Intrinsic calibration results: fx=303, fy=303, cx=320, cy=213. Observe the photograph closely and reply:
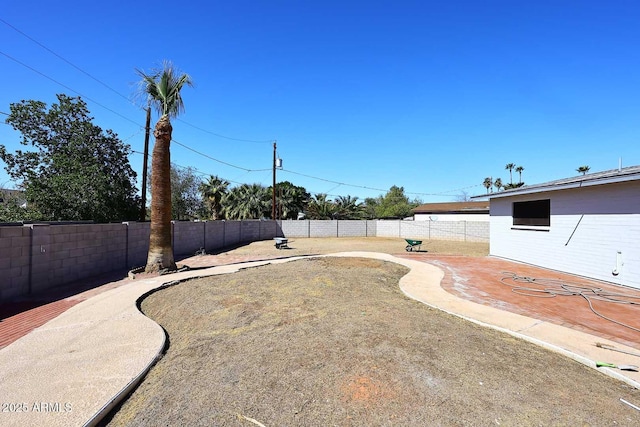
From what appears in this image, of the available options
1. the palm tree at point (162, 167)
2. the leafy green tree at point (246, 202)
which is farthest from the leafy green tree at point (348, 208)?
the palm tree at point (162, 167)

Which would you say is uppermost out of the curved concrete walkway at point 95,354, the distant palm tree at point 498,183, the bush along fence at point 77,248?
the distant palm tree at point 498,183

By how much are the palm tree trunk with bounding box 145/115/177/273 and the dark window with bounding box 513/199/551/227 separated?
14.0 meters

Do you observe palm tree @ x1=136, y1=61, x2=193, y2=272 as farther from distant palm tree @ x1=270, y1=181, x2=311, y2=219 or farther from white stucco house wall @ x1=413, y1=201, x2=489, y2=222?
white stucco house wall @ x1=413, y1=201, x2=489, y2=222

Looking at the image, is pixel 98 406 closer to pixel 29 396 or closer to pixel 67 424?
pixel 67 424

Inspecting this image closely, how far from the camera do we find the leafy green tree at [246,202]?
3328 centimetres

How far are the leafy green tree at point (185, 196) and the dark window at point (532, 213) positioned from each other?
29755mm

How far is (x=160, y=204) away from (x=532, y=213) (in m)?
14.4

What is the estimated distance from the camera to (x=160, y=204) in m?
10.6

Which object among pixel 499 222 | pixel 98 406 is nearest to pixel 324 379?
pixel 98 406

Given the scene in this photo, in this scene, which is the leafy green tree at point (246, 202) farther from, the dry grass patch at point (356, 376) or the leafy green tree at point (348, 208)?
the dry grass patch at point (356, 376)

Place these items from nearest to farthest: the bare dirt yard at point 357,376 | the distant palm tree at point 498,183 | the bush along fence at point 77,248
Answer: the bare dirt yard at point 357,376, the bush along fence at point 77,248, the distant palm tree at point 498,183

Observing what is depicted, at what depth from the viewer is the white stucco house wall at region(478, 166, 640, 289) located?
852 centimetres

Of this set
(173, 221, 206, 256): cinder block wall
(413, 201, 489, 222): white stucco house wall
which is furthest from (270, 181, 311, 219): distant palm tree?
(173, 221, 206, 256): cinder block wall

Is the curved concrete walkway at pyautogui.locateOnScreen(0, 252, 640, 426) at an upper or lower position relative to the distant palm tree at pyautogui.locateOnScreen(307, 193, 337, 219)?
lower
